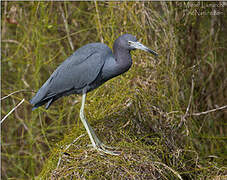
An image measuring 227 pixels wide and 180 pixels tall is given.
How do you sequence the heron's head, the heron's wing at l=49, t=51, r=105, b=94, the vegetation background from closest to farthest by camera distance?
the vegetation background → the heron's head → the heron's wing at l=49, t=51, r=105, b=94

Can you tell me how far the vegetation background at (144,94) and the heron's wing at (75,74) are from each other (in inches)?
5.8

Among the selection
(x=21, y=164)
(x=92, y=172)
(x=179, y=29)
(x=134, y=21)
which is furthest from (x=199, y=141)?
(x=21, y=164)

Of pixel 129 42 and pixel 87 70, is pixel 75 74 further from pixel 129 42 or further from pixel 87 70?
pixel 129 42

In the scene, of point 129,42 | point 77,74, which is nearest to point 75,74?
point 77,74

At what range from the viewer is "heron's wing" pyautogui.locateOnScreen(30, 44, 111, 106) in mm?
2412

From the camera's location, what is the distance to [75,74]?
249 cm

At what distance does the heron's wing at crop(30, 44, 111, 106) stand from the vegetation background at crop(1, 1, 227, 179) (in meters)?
0.15

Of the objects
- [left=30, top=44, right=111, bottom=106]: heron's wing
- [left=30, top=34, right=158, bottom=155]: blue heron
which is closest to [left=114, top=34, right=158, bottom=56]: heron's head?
[left=30, top=34, right=158, bottom=155]: blue heron

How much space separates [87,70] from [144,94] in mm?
469

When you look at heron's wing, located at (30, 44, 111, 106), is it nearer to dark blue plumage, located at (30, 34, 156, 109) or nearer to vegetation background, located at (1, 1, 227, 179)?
dark blue plumage, located at (30, 34, 156, 109)

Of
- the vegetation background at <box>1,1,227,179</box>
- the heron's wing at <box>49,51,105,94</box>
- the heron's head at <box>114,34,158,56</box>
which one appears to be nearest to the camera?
the vegetation background at <box>1,1,227,179</box>

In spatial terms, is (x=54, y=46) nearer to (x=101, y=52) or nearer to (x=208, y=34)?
(x=101, y=52)

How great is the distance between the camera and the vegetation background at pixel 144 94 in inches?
76.7

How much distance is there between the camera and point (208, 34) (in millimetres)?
3184
